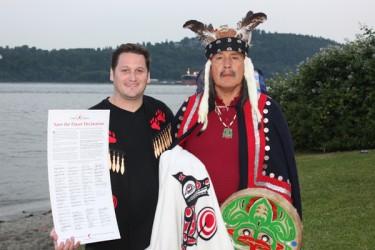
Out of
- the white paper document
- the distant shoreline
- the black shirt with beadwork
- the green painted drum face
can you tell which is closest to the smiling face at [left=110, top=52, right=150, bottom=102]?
the black shirt with beadwork

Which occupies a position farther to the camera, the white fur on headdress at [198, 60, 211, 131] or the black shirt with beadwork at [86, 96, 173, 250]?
the white fur on headdress at [198, 60, 211, 131]

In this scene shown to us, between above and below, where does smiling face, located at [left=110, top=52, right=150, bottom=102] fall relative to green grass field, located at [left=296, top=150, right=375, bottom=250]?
above

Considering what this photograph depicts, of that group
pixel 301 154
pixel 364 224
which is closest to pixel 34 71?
pixel 301 154

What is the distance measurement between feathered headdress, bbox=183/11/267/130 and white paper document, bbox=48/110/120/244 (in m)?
0.80

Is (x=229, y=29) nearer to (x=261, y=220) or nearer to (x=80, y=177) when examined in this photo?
(x=261, y=220)

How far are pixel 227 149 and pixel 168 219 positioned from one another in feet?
2.19

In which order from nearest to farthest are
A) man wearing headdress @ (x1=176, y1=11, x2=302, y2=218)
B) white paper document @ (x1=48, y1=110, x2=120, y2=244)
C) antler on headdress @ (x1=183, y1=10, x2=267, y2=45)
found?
white paper document @ (x1=48, y1=110, x2=120, y2=244) → man wearing headdress @ (x1=176, y1=11, x2=302, y2=218) → antler on headdress @ (x1=183, y1=10, x2=267, y2=45)

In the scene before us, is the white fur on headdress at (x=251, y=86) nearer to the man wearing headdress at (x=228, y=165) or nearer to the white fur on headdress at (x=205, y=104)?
the man wearing headdress at (x=228, y=165)

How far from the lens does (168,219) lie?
3660 mm

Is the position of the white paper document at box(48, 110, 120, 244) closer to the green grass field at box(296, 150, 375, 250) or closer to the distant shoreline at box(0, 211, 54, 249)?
the green grass field at box(296, 150, 375, 250)

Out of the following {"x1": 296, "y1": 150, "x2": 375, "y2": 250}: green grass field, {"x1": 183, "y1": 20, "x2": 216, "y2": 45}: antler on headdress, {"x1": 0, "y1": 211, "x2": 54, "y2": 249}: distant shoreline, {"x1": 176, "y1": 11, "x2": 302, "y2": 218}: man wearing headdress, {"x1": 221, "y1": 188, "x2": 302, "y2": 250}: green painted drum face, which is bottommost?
{"x1": 0, "y1": 211, "x2": 54, "y2": 249}: distant shoreline

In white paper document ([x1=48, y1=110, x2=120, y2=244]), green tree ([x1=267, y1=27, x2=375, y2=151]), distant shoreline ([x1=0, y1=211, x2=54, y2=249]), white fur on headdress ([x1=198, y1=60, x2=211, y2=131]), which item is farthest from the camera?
green tree ([x1=267, y1=27, x2=375, y2=151])

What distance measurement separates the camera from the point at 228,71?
407cm

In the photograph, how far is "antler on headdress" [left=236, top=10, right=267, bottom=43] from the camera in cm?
423
